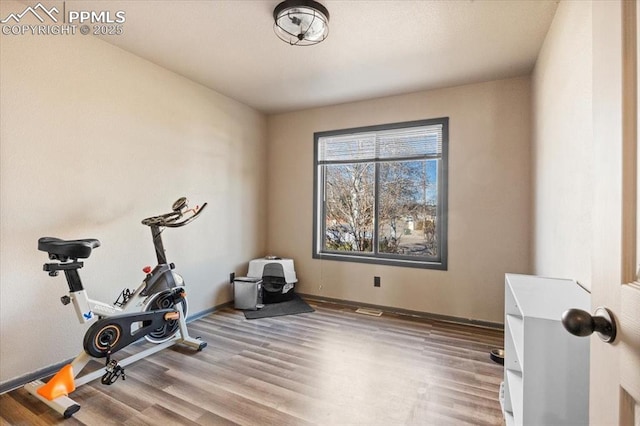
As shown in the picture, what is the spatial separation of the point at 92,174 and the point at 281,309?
2.37m

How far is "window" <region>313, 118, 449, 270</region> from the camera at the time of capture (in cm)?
345

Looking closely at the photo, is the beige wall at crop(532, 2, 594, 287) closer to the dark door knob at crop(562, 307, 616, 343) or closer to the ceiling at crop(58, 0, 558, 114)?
the ceiling at crop(58, 0, 558, 114)

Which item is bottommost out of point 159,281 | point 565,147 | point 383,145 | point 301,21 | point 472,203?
point 159,281

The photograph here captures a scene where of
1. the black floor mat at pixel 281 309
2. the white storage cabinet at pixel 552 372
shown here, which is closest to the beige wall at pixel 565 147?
the white storage cabinet at pixel 552 372

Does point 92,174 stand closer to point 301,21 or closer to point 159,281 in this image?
point 159,281

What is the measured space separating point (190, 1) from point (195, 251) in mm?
2332

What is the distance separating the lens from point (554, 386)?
1.03 m

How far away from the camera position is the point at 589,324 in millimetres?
548

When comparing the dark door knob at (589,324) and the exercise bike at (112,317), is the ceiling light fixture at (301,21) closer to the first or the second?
the exercise bike at (112,317)

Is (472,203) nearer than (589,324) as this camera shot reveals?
No

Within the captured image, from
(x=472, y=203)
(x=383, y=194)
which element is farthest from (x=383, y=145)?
(x=472, y=203)

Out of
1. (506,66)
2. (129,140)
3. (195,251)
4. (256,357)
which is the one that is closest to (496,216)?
(506,66)

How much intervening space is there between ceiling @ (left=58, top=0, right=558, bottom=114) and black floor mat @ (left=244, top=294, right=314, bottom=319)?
2623 mm

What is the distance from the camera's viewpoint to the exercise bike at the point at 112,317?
187 centimetres
